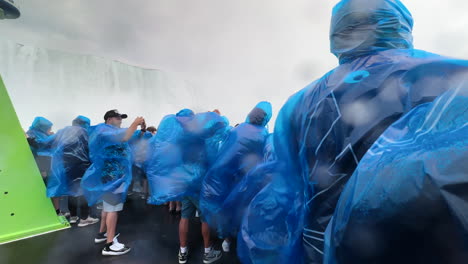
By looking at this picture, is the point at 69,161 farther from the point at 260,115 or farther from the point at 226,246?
the point at 260,115

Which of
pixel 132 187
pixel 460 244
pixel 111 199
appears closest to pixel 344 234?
pixel 460 244

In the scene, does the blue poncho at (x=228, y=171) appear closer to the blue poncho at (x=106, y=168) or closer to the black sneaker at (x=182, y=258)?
the black sneaker at (x=182, y=258)

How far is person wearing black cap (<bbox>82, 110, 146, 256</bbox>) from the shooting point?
97.3 inches

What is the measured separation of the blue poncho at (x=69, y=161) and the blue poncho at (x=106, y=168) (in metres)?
1.05

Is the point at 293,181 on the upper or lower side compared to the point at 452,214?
lower

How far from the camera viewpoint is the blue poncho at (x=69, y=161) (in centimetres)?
334

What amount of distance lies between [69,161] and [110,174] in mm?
1290

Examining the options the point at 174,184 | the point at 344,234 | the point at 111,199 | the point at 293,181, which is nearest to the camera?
the point at 344,234

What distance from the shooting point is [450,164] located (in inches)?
14.9

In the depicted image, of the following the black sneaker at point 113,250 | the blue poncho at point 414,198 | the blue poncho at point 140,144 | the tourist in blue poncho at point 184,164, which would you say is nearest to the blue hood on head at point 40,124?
the blue poncho at point 140,144

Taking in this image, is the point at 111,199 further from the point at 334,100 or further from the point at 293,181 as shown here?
the point at 334,100

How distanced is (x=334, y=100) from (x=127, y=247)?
9.21ft

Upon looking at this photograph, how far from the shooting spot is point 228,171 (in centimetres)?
212

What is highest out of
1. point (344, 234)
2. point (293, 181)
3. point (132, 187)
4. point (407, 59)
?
point (407, 59)
